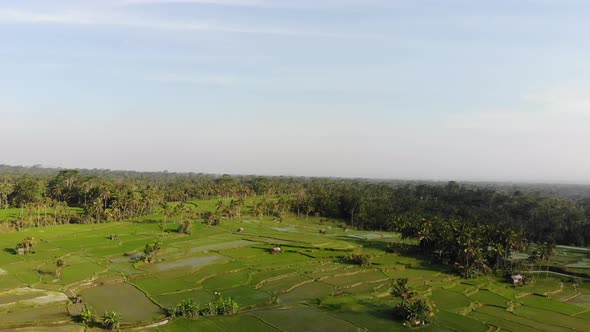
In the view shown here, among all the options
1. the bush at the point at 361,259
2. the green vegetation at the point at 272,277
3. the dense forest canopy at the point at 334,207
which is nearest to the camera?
the green vegetation at the point at 272,277

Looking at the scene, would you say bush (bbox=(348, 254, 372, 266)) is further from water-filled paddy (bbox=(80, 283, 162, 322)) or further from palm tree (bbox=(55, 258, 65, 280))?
palm tree (bbox=(55, 258, 65, 280))

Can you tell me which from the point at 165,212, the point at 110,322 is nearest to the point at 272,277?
the point at 110,322

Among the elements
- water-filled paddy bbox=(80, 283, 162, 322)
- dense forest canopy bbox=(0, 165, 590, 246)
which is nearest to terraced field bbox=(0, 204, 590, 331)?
water-filled paddy bbox=(80, 283, 162, 322)

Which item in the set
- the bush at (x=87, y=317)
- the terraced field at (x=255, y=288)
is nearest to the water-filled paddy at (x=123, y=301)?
the terraced field at (x=255, y=288)

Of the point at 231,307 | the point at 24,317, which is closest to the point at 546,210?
the point at 231,307

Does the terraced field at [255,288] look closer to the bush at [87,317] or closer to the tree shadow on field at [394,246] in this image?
the bush at [87,317]

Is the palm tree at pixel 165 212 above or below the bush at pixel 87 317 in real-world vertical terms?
above

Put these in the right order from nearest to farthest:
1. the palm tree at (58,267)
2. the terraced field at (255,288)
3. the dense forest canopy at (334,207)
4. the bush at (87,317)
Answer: the bush at (87,317), the terraced field at (255,288), the palm tree at (58,267), the dense forest canopy at (334,207)

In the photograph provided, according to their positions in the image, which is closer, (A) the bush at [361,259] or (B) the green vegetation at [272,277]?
(B) the green vegetation at [272,277]

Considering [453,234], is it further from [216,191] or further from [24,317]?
[216,191]
